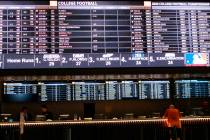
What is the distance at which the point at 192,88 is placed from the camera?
12.8m

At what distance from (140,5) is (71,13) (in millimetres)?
1600

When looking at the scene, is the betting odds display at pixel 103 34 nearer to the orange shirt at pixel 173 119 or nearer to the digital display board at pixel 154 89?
the orange shirt at pixel 173 119

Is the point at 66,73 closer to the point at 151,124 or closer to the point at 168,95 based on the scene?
the point at 151,124

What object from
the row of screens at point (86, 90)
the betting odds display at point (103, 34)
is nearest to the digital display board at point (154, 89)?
the row of screens at point (86, 90)

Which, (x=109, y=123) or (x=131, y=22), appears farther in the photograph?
(x=109, y=123)

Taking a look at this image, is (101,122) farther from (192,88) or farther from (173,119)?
(192,88)

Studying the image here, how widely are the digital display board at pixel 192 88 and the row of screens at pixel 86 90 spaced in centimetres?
19

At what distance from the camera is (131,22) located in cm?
942

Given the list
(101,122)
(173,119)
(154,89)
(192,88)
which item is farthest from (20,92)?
(192,88)

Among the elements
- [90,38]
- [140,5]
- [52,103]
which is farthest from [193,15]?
[52,103]

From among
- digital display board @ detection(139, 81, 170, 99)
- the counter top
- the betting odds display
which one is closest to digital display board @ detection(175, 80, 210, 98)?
digital display board @ detection(139, 81, 170, 99)

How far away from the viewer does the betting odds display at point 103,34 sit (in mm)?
9125

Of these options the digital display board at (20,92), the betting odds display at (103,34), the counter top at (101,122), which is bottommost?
the counter top at (101,122)

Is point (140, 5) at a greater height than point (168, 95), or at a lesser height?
greater
